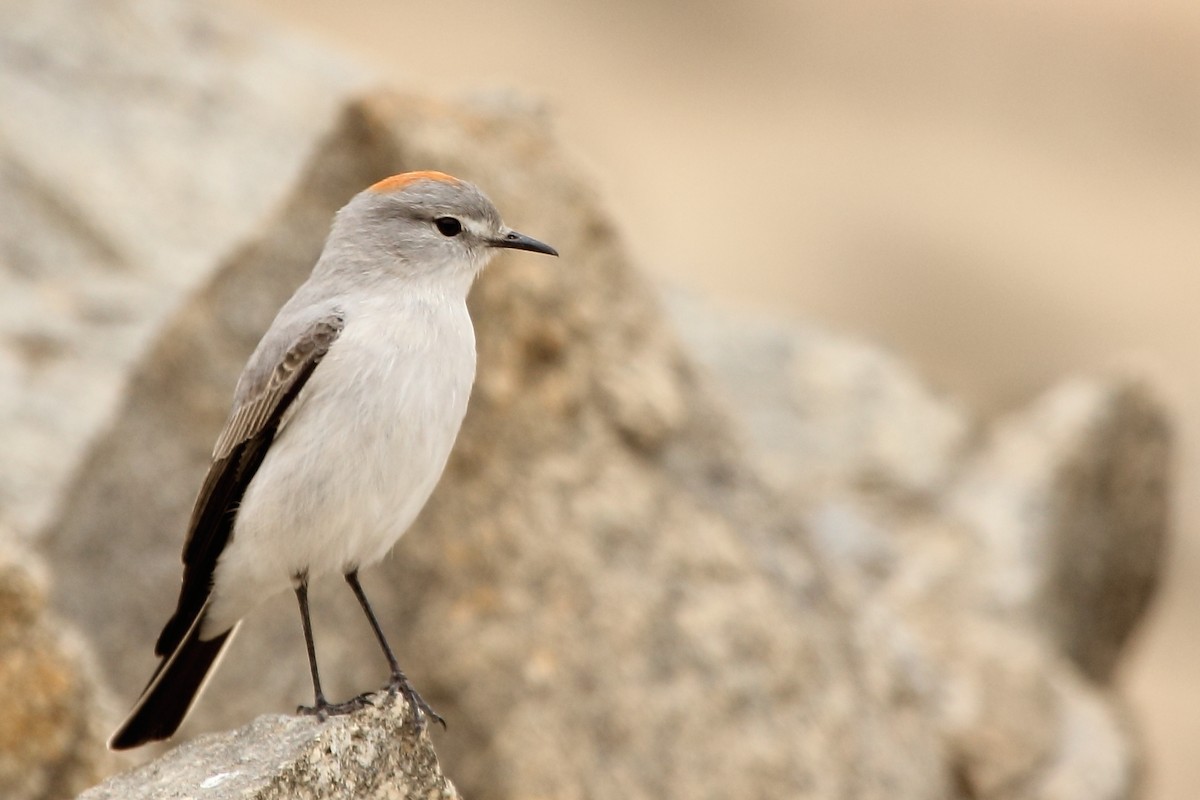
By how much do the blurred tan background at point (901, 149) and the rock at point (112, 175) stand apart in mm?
9143

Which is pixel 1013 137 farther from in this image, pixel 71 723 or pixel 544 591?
pixel 71 723

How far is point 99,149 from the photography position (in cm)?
1339

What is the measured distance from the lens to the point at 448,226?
609 centimetres

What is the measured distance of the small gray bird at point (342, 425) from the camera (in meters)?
5.46

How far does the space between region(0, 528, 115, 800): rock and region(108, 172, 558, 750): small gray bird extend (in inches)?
18.1

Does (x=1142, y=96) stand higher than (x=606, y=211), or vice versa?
(x=1142, y=96)

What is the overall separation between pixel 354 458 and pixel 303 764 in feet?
3.72

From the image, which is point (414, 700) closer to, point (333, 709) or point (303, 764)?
point (333, 709)

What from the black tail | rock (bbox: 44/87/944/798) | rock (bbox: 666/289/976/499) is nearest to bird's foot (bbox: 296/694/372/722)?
the black tail

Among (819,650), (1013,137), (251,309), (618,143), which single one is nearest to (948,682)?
(819,650)

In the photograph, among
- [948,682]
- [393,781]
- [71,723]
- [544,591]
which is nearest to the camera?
[393,781]

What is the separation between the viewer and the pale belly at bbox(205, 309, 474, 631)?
5.44 m

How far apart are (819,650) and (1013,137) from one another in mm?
23492

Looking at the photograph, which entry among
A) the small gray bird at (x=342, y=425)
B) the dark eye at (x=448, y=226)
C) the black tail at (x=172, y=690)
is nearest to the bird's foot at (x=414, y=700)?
the small gray bird at (x=342, y=425)
